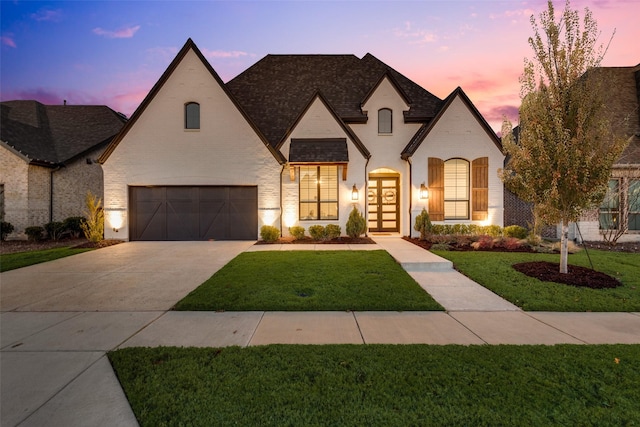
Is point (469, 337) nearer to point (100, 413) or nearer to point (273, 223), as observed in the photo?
point (100, 413)

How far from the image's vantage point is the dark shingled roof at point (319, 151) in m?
12.5

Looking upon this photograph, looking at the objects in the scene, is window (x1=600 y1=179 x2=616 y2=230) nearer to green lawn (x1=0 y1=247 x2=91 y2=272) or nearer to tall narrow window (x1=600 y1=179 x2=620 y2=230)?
tall narrow window (x1=600 y1=179 x2=620 y2=230)

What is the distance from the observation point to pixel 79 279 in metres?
7.03

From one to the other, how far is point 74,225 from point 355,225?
1373cm

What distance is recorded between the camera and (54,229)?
13883 millimetres

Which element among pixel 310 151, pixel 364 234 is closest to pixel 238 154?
pixel 310 151

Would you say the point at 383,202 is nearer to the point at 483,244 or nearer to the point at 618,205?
the point at 483,244

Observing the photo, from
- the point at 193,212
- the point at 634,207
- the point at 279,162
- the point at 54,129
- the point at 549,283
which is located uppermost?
the point at 54,129

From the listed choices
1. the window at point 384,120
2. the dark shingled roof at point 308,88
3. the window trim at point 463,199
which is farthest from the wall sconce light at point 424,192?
the dark shingled roof at point 308,88

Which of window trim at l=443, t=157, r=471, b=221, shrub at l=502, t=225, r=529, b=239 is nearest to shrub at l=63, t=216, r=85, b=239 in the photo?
window trim at l=443, t=157, r=471, b=221

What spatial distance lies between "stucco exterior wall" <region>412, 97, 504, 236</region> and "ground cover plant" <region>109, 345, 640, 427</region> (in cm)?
1038

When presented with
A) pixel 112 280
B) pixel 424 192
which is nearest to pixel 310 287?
pixel 112 280

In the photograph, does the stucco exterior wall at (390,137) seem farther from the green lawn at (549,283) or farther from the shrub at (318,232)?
the green lawn at (549,283)

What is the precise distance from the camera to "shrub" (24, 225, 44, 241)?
13320 millimetres
